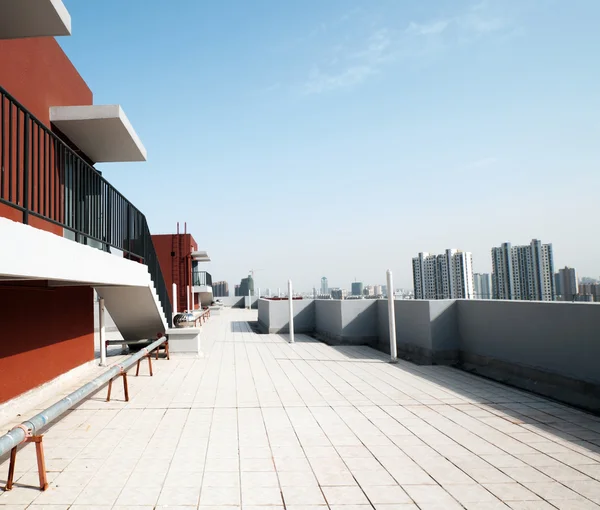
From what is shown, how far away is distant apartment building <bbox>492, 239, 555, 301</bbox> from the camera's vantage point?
1599 inches

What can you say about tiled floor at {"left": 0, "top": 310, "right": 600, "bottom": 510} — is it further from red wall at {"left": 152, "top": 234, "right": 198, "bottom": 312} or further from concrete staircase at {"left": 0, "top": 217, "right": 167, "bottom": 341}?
red wall at {"left": 152, "top": 234, "right": 198, "bottom": 312}

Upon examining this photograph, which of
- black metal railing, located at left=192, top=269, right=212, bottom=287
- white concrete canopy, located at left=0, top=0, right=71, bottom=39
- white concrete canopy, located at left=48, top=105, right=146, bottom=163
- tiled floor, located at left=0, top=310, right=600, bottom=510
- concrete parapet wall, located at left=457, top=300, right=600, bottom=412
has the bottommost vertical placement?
tiled floor, located at left=0, top=310, right=600, bottom=510

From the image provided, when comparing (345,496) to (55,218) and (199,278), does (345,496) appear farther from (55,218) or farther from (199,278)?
(199,278)

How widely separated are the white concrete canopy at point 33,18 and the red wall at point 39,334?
11.6 ft

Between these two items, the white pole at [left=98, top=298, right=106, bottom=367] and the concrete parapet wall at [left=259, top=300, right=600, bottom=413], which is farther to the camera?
the white pole at [left=98, top=298, right=106, bottom=367]

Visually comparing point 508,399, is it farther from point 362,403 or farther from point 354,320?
point 354,320

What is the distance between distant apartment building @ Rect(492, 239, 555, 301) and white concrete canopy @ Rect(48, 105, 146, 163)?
37.1 meters

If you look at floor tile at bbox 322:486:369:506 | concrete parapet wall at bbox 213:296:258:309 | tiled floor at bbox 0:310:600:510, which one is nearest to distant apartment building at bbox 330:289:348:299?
concrete parapet wall at bbox 213:296:258:309

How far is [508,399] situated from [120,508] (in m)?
5.35

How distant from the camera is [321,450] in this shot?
4305 millimetres

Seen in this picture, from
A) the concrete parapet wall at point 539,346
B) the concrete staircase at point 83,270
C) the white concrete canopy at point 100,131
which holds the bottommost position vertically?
the concrete parapet wall at point 539,346

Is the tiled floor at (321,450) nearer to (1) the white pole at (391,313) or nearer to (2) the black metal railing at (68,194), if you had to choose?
(1) the white pole at (391,313)

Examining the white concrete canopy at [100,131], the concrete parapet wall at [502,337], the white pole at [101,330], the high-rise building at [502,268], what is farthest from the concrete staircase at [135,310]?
the high-rise building at [502,268]

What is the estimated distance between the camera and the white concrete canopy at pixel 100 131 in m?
8.02
